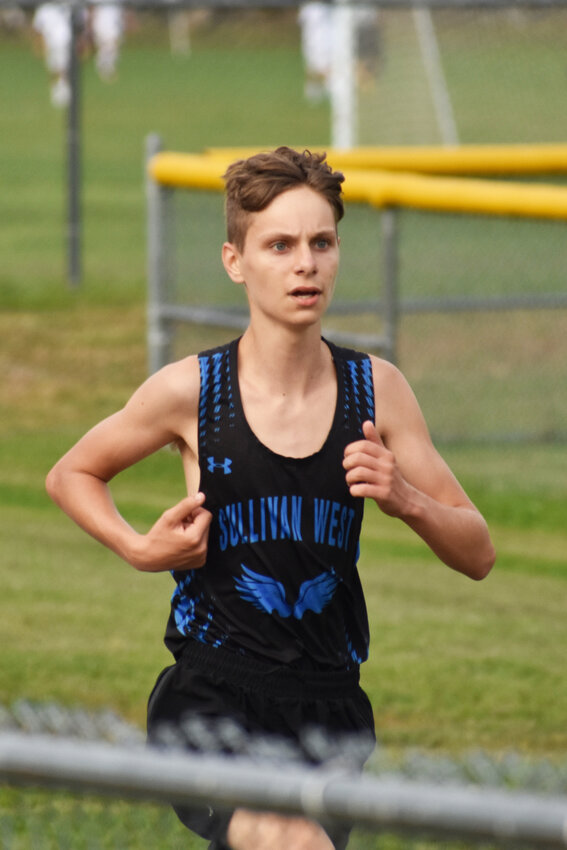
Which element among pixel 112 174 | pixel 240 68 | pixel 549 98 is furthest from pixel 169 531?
pixel 240 68

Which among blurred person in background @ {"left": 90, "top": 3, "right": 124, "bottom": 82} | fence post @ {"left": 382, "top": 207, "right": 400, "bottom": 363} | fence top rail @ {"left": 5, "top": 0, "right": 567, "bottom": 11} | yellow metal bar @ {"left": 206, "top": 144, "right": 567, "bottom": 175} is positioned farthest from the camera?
blurred person in background @ {"left": 90, "top": 3, "right": 124, "bottom": 82}

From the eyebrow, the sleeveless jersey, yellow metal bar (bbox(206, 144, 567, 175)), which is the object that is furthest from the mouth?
yellow metal bar (bbox(206, 144, 567, 175))

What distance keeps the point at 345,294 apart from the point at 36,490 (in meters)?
5.43

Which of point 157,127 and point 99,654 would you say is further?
point 157,127

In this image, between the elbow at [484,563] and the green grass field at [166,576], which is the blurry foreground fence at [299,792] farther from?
the elbow at [484,563]

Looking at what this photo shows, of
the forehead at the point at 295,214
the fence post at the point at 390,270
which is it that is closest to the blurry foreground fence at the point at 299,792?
the forehead at the point at 295,214

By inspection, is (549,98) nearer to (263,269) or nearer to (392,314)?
(392,314)

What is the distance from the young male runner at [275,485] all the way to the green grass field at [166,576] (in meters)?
0.37

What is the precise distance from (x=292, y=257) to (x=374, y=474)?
502 millimetres

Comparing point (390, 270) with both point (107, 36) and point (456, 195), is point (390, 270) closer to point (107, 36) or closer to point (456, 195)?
point (456, 195)

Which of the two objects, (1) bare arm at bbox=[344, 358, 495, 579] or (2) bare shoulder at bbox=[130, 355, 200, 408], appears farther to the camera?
Result: (2) bare shoulder at bbox=[130, 355, 200, 408]

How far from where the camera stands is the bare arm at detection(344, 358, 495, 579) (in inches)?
126

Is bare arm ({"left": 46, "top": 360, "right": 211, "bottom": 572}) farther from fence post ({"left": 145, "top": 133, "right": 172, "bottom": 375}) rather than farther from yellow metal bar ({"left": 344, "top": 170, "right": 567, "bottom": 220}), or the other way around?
fence post ({"left": 145, "top": 133, "right": 172, "bottom": 375})

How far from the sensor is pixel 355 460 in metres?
3.18
